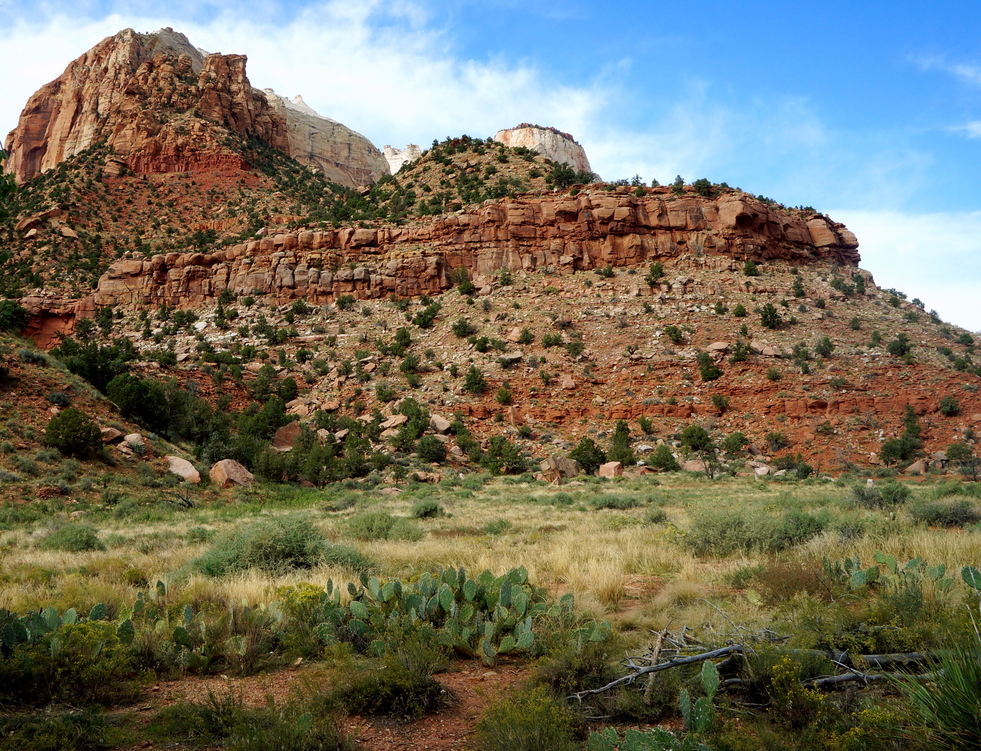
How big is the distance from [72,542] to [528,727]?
11.0 meters

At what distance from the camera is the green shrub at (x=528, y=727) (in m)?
3.21

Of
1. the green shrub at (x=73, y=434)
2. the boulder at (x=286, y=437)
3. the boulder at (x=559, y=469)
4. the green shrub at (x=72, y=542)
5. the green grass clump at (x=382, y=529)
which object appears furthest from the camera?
the boulder at (x=286, y=437)

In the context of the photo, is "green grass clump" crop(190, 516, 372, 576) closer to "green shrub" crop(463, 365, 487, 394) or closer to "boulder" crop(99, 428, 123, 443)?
"boulder" crop(99, 428, 123, 443)

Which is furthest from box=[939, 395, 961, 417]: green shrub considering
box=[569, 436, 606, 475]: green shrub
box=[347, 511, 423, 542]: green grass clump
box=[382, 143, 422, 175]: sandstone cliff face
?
box=[382, 143, 422, 175]: sandstone cliff face

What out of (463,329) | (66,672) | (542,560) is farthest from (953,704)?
(463,329)

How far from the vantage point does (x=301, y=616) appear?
5.71 m

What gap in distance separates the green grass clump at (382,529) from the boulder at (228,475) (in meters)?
10.4

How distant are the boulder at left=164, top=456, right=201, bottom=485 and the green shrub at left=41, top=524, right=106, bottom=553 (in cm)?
937

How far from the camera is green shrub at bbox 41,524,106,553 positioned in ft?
35.3

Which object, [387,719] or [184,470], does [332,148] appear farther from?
[387,719]

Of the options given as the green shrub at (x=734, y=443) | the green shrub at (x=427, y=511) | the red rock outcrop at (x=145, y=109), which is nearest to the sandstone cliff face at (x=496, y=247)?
the green shrub at (x=734, y=443)

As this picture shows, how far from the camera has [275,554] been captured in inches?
348

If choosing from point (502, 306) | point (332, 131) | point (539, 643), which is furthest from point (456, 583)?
point (332, 131)

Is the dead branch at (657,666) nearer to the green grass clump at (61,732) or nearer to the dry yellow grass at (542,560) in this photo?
the dry yellow grass at (542,560)
